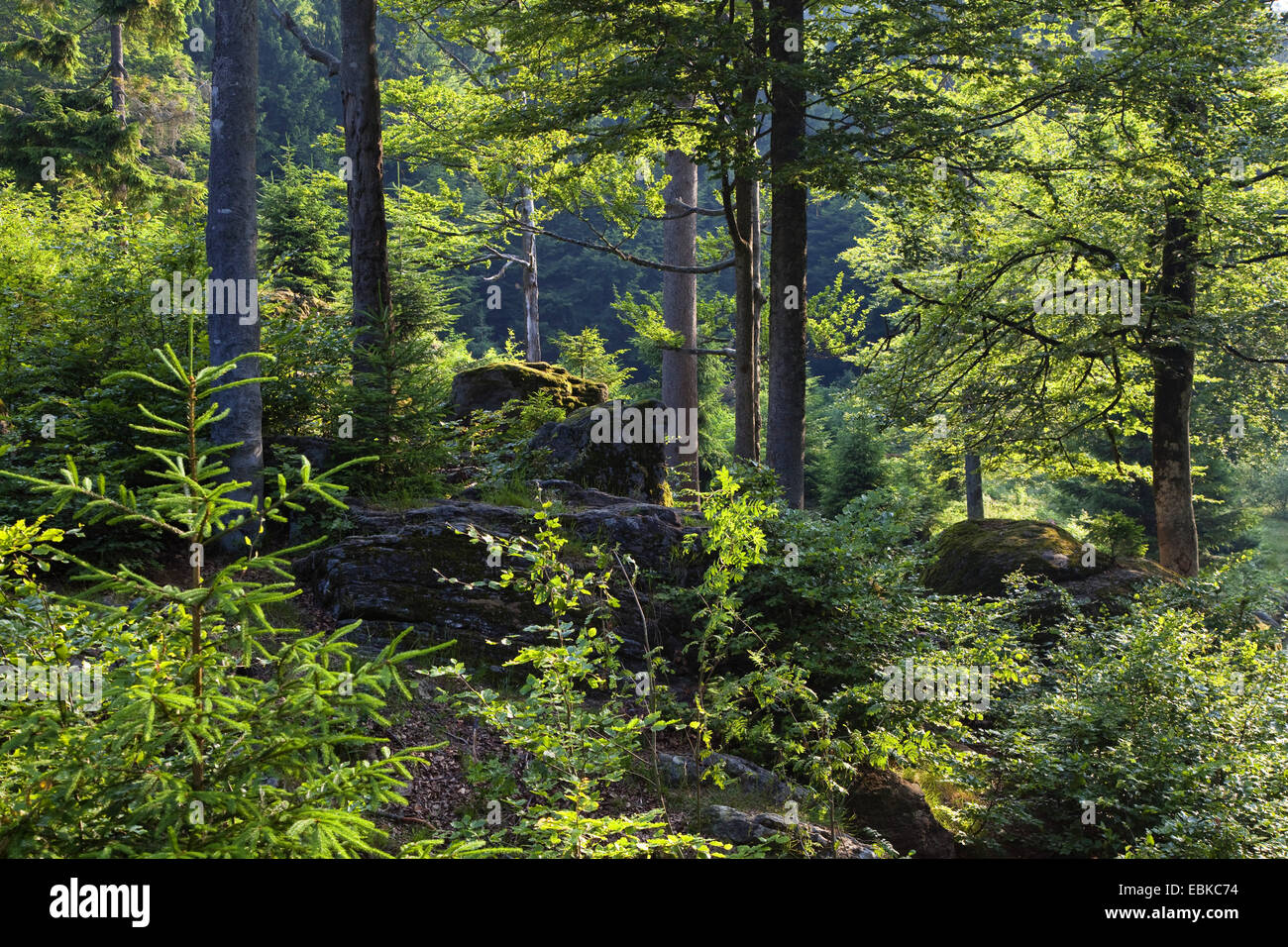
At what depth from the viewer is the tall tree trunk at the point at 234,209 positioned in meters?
A: 6.00

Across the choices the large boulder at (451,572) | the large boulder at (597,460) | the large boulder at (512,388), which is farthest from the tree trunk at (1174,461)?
the large boulder at (451,572)

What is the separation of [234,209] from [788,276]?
537cm

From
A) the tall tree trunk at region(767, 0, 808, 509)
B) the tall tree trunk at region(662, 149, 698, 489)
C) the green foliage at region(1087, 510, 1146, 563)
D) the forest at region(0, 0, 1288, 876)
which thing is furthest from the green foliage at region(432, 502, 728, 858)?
the green foliage at region(1087, 510, 1146, 563)

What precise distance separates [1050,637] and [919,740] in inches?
194

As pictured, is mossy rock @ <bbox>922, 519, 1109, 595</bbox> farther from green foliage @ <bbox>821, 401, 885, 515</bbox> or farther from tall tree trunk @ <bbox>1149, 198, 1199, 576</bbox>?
green foliage @ <bbox>821, 401, 885, 515</bbox>

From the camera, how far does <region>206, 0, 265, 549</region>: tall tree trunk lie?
19.7ft

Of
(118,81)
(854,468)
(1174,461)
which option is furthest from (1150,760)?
(118,81)

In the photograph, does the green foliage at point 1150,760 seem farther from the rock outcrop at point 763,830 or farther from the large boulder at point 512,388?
the large boulder at point 512,388

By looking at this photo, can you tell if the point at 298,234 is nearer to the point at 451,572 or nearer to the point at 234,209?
the point at 234,209

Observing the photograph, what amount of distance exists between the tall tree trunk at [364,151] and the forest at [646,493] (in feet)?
0.15

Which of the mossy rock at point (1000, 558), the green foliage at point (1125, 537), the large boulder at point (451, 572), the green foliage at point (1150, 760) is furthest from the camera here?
the green foliage at point (1125, 537)

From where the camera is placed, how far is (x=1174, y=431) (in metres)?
11.9

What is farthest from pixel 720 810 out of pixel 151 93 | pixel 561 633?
pixel 151 93

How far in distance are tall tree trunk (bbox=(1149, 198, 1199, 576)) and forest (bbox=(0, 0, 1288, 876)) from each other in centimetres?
7
